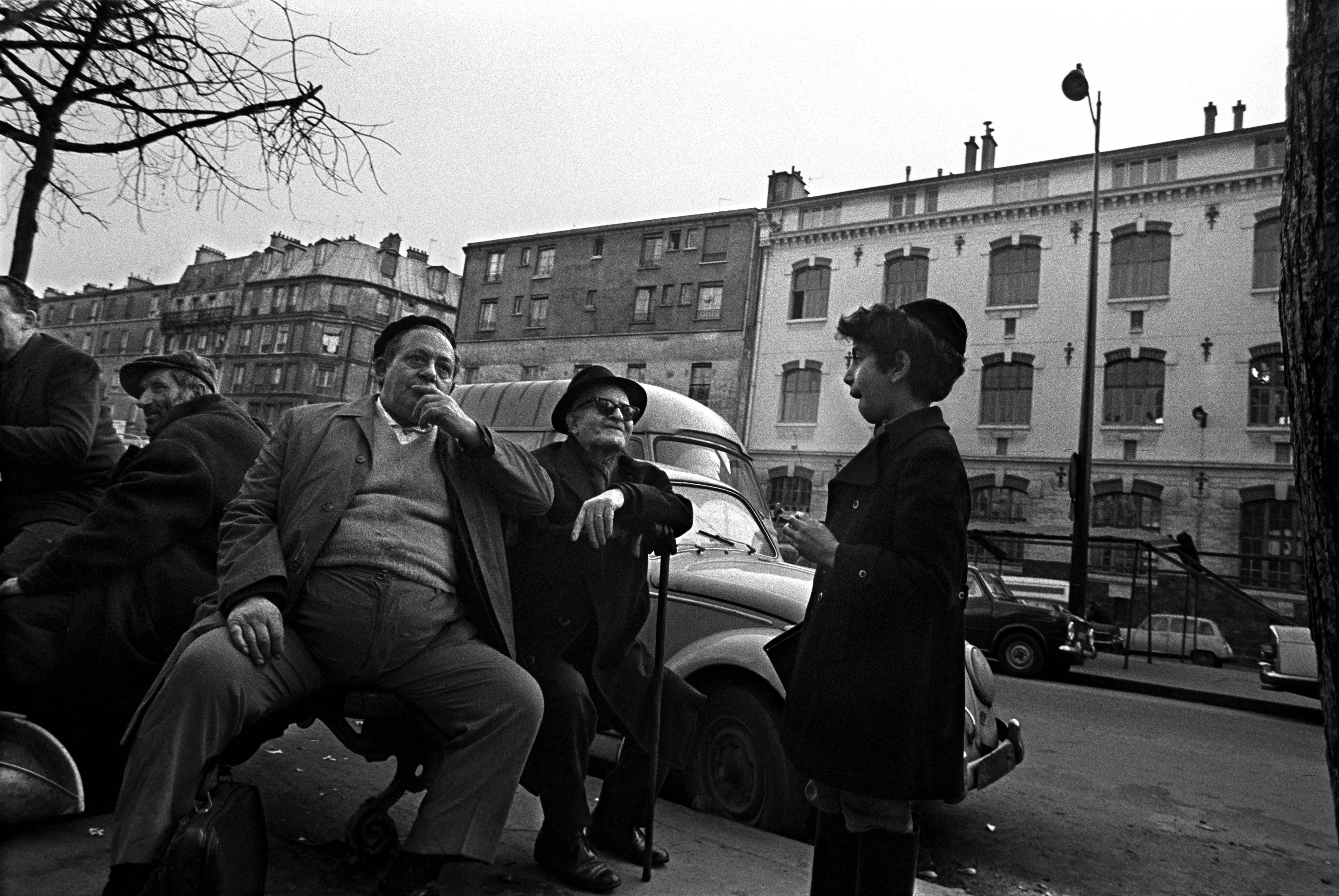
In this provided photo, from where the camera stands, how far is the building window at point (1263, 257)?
24000 mm

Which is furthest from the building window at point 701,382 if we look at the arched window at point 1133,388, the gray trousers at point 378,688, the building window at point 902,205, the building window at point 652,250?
the gray trousers at point 378,688

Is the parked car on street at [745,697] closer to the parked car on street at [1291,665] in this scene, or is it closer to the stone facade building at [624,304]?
the parked car on street at [1291,665]

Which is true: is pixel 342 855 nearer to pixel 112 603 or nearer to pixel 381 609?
pixel 381 609

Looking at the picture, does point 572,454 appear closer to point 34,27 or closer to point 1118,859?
point 34,27

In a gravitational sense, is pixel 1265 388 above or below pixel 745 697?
above

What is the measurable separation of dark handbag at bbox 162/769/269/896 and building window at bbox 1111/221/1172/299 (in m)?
28.2

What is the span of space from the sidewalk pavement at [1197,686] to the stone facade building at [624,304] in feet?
60.8

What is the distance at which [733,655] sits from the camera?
182 inches

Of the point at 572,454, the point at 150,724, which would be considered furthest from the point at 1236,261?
the point at 150,724

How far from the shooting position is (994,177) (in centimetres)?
2831

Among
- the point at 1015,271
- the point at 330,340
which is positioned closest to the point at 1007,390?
the point at 1015,271

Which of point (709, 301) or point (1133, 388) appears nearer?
point (1133, 388)

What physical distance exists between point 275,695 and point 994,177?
29864 millimetres

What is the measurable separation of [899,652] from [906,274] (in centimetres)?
2908
